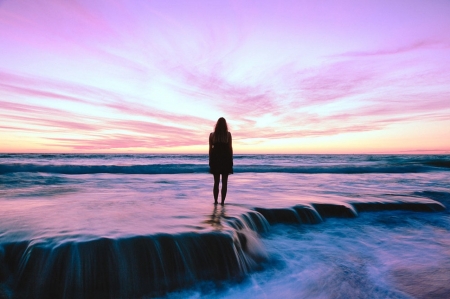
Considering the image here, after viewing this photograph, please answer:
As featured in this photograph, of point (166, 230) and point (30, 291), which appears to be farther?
point (166, 230)

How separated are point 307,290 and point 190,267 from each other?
4.86 feet

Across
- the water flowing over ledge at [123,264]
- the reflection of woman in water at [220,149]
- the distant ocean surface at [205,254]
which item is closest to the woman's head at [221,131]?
the reflection of woman in water at [220,149]

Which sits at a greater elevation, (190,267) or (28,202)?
(28,202)

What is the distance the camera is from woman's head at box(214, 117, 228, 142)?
568cm

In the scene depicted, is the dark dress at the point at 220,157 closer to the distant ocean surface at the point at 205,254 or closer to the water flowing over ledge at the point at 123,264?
the distant ocean surface at the point at 205,254

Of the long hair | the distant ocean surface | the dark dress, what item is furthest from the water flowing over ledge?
the long hair

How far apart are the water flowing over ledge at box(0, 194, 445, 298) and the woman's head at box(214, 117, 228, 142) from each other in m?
1.86

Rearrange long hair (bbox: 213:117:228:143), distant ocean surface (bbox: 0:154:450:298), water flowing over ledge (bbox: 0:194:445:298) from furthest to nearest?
long hair (bbox: 213:117:228:143) < distant ocean surface (bbox: 0:154:450:298) < water flowing over ledge (bbox: 0:194:445:298)

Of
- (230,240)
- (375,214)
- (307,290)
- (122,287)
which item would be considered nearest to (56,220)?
(122,287)

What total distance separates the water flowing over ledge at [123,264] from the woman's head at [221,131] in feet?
6.11

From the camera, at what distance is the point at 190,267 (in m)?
3.83

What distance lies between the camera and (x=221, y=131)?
225 inches

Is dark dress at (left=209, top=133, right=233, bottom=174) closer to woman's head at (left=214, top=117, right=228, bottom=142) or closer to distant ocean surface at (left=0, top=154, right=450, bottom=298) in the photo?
woman's head at (left=214, top=117, right=228, bottom=142)

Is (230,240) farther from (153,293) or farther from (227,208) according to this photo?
(227,208)
